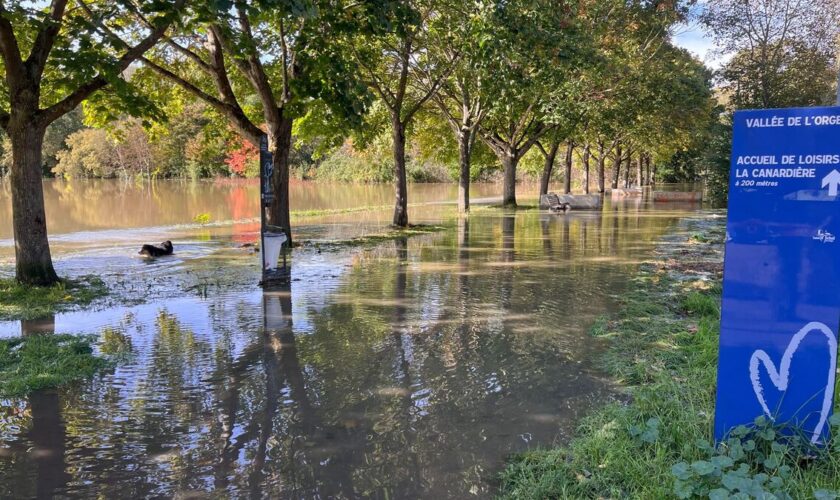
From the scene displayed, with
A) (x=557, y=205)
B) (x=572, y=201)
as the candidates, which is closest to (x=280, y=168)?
(x=557, y=205)

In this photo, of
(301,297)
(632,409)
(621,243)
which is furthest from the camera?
(621,243)

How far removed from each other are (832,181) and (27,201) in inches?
401

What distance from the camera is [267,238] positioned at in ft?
31.8

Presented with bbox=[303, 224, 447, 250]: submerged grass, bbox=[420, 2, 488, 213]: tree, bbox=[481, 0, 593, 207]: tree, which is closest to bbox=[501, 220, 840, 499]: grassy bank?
bbox=[481, 0, 593, 207]: tree

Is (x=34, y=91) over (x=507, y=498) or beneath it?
over

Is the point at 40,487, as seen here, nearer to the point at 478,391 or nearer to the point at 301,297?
the point at 478,391

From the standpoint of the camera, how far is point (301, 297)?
891cm

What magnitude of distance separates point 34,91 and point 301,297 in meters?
5.22

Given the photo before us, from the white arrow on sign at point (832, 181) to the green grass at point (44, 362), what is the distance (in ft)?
19.1

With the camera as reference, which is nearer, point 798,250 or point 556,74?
point 798,250

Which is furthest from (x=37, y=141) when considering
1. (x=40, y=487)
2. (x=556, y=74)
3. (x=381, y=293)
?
(x=556, y=74)

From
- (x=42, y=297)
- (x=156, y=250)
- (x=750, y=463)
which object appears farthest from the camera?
(x=156, y=250)

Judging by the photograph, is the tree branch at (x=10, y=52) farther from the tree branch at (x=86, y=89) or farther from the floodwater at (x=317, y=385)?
the floodwater at (x=317, y=385)

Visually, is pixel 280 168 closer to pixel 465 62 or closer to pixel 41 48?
pixel 41 48
